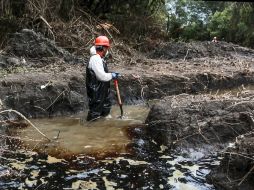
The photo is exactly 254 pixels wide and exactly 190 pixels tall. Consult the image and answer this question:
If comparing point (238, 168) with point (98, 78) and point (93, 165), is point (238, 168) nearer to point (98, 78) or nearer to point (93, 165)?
point (93, 165)

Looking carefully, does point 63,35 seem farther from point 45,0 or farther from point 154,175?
point 154,175

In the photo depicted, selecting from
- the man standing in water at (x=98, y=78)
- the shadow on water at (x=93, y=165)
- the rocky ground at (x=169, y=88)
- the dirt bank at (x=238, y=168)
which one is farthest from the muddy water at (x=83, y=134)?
the dirt bank at (x=238, y=168)

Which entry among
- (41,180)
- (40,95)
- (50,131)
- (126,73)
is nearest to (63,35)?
(126,73)

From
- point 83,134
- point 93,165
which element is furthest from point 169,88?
point 93,165

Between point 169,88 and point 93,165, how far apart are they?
550cm

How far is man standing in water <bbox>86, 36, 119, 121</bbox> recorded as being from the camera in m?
9.04

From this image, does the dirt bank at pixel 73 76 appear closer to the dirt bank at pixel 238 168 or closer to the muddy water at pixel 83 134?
the muddy water at pixel 83 134

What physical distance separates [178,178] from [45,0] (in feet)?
31.4

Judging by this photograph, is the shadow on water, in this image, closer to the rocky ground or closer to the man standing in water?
the rocky ground

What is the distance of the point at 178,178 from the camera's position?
637 cm

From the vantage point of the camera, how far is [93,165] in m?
6.78

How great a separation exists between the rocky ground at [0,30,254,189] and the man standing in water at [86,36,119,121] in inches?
36.8

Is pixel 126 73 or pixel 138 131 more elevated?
pixel 126 73

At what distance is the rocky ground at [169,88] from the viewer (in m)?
7.48
